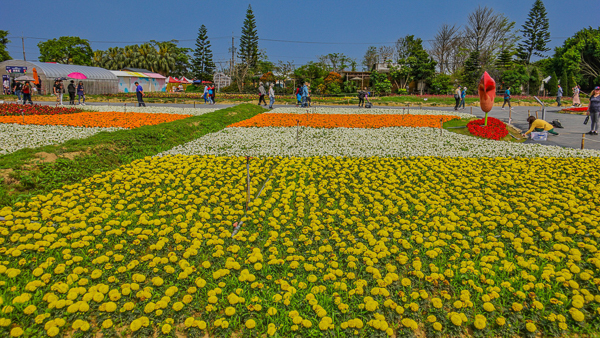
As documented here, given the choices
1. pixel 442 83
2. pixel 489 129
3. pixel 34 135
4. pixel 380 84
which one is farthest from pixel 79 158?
pixel 442 83

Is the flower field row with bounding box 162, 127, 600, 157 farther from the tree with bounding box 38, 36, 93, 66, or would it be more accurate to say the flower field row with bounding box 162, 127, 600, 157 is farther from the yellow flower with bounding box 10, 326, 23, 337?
the tree with bounding box 38, 36, 93, 66

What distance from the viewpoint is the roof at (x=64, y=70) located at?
39.0 meters

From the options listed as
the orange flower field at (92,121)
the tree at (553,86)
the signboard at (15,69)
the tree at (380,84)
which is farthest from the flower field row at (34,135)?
the tree at (553,86)

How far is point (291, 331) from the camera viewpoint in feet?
8.96

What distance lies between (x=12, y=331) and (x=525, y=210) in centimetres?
588

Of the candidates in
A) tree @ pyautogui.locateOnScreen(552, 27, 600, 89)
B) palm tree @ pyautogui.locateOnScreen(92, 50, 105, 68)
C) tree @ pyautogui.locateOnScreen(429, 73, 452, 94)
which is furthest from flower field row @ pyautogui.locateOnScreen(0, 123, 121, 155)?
palm tree @ pyautogui.locateOnScreen(92, 50, 105, 68)

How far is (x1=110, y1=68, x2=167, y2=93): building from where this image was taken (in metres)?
50.9

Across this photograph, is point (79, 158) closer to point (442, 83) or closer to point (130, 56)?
point (442, 83)

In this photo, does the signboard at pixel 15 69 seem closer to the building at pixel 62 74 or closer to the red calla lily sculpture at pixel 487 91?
the building at pixel 62 74

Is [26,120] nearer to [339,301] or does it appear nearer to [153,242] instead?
[153,242]

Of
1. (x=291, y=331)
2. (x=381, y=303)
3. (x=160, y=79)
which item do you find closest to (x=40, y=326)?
(x=291, y=331)

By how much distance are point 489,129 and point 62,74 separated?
45.8 metres

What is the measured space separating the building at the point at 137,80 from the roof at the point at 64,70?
3578mm

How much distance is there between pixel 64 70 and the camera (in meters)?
40.9
